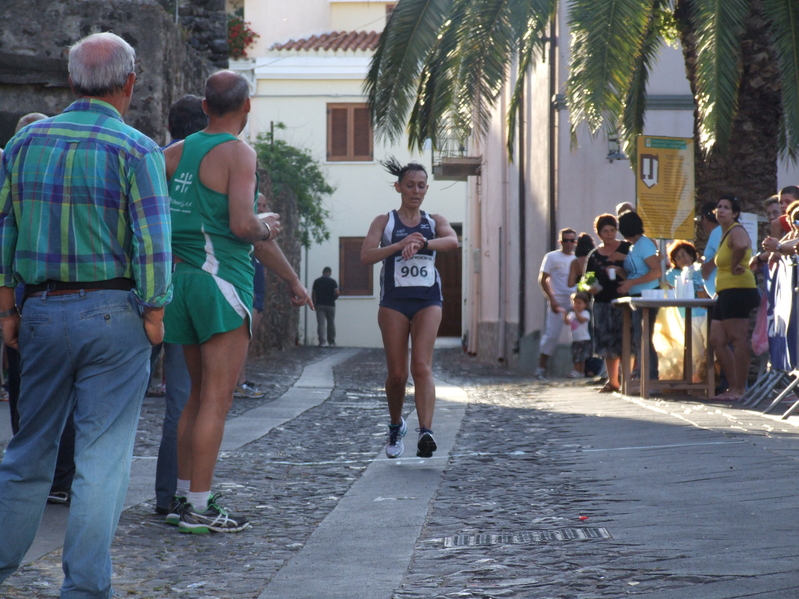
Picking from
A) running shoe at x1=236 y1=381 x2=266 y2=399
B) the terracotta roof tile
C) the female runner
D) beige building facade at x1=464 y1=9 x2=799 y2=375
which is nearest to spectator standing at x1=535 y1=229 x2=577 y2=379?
beige building facade at x1=464 y1=9 x2=799 y2=375

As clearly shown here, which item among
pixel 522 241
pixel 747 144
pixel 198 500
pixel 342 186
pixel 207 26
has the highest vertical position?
pixel 207 26

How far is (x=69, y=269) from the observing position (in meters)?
3.01

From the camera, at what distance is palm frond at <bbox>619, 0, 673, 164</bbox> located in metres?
Result: 11.5

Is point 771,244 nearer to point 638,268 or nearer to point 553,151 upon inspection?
point 638,268

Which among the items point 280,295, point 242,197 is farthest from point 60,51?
point 280,295

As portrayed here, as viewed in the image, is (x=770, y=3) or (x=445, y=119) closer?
(x=770, y=3)

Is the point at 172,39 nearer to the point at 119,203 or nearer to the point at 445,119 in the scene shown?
the point at 445,119

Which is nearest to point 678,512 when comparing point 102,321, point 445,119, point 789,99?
point 102,321

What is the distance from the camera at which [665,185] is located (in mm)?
10453

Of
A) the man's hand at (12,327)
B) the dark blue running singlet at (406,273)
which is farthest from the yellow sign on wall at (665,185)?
the man's hand at (12,327)

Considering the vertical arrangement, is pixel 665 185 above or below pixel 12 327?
above

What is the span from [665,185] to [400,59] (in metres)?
2.90

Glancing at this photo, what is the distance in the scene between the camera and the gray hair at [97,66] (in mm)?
3141

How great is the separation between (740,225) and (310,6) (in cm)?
2600
